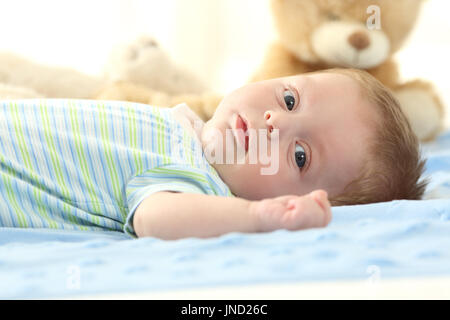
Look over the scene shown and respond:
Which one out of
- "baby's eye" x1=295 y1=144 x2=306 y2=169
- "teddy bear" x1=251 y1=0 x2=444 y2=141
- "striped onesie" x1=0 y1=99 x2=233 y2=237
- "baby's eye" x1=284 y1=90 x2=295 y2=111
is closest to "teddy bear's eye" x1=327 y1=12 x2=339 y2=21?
"teddy bear" x1=251 y1=0 x2=444 y2=141

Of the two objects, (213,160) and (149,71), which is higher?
(149,71)

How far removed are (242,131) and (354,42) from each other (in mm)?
852

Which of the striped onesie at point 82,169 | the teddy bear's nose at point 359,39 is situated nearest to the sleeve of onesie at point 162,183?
the striped onesie at point 82,169

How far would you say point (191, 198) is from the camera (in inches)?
38.7

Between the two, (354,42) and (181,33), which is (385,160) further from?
(181,33)

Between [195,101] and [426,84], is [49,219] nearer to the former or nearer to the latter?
[195,101]

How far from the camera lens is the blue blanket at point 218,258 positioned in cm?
74

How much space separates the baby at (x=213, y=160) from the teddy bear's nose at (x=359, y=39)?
56 cm

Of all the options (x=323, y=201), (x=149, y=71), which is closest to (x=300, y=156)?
(x=323, y=201)

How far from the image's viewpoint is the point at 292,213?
939mm

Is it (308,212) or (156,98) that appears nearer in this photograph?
(308,212)

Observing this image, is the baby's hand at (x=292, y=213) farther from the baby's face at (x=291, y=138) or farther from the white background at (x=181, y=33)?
the white background at (x=181, y=33)

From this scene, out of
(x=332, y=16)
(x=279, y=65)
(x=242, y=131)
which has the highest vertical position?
(x=332, y=16)
